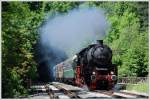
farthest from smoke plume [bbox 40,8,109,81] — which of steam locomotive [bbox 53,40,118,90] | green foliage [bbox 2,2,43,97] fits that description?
green foliage [bbox 2,2,43,97]

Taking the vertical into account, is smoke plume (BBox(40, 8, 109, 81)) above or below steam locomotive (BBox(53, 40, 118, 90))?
above

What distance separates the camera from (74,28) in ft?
124

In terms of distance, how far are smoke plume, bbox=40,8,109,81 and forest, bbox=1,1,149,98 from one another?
0.64 metres

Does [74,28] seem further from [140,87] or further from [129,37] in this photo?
[140,87]

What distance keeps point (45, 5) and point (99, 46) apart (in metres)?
10.2

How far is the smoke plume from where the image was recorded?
121ft

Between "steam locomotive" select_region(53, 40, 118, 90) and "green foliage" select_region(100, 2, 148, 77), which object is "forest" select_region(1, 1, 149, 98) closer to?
"green foliage" select_region(100, 2, 148, 77)

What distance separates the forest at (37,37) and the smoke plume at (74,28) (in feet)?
2.09

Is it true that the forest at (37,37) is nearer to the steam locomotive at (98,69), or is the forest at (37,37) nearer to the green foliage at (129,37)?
the green foliage at (129,37)

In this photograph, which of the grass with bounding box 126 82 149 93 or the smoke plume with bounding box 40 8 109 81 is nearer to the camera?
the grass with bounding box 126 82 149 93

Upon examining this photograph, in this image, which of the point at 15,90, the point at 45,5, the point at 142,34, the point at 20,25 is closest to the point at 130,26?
the point at 142,34

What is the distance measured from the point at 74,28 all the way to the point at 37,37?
362cm

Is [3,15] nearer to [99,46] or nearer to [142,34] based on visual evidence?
[99,46]

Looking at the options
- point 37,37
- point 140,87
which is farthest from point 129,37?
point 140,87
